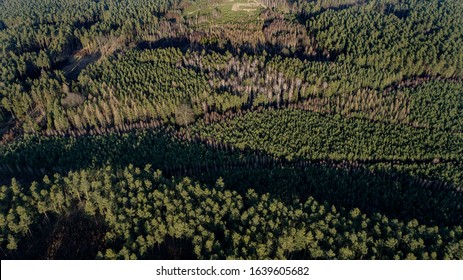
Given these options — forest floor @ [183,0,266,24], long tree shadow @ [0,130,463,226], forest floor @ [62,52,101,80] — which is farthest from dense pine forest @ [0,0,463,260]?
forest floor @ [183,0,266,24]

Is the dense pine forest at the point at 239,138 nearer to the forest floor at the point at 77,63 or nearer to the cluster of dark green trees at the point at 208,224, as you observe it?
the cluster of dark green trees at the point at 208,224

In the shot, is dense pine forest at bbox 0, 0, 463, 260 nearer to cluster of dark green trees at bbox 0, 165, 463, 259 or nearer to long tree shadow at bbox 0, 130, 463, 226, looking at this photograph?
cluster of dark green trees at bbox 0, 165, 463, 259

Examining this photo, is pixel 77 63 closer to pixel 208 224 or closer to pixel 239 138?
pixel 239 138

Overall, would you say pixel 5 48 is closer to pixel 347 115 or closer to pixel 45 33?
pixel 45 33

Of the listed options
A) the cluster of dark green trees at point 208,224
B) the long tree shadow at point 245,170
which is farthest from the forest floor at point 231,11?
the cluster of dark green trees at point 208,224

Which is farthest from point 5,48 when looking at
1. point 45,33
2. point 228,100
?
point 228,100

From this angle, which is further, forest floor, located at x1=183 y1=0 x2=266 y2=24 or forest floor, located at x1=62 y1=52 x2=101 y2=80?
forest floor, located at x1=183 y1=0 x2=266 y2=24

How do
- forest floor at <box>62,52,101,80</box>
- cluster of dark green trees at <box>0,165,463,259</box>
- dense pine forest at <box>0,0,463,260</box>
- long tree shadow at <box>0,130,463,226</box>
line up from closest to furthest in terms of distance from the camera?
cluster of dark green trees at <box>0,165,463,259</box>
dense pine forest at <box>0,0,463,260</box>
long tree shadow at <box>0,130,463,226</box>
forest floor at <box>62,52,101,80</box>
